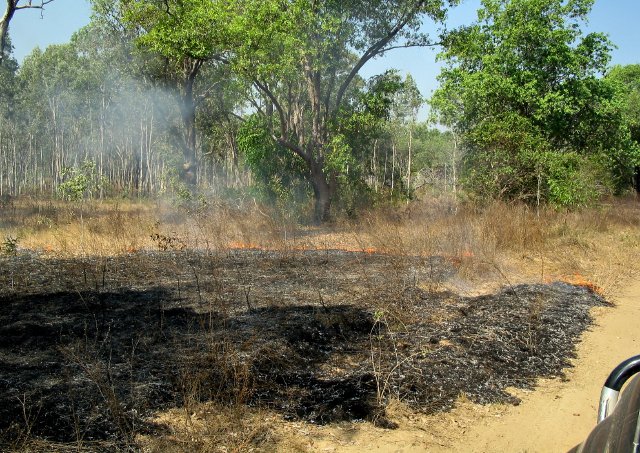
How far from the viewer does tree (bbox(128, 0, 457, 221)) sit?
16.0 m

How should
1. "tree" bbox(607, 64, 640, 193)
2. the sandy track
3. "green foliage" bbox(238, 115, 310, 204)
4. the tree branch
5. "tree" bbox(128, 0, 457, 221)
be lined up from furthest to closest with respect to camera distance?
"tree" bbox(607, 64, 640, 193)
"green foliage" bbox(238, 115, 310, 204)
the tree branch
"tree" bbox(128, 0, 457, 221)
the sandy track

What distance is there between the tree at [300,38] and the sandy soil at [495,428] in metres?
12.2

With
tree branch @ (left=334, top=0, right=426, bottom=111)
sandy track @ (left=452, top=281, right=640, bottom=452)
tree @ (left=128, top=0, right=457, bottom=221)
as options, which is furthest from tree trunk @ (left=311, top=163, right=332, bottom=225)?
sandy track @ (left=452, top=281, right=640, bottom=452)

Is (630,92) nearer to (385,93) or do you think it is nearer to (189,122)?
(385,93)

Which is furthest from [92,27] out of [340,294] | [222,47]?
[340,294]

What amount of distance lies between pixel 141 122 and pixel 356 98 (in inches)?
932

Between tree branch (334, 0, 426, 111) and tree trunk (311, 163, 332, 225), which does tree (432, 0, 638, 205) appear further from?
tree trunk (311, 163, 332, 225)

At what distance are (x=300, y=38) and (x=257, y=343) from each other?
39.9ft

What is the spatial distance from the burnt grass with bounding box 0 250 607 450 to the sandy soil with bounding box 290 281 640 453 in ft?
0.52

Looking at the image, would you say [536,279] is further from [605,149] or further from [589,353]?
[605,149]

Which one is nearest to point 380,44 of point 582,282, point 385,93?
point 385,93

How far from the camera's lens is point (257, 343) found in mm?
6086

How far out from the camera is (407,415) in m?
4.80

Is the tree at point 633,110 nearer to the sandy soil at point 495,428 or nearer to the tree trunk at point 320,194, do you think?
the tree trunk at point 320,194
